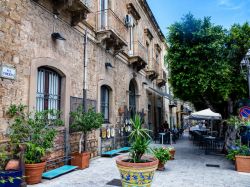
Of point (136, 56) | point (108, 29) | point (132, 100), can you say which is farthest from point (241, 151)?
point (132, 100)

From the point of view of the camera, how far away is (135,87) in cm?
1423

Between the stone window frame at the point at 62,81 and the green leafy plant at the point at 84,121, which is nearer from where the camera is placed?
the stone window frame at the point at 62,81

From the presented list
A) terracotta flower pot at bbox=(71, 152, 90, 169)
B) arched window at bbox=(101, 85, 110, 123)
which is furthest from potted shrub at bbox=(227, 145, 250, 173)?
arched window at bbox=(101, 85, 110, 123)

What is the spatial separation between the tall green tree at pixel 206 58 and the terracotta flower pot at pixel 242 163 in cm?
268

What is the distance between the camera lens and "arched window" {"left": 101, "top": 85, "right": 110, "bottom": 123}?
9.99 meters

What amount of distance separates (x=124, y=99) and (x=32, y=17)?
685cm

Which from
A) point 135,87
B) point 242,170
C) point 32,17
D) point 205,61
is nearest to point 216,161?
point 242,170

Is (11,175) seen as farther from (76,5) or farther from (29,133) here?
(76,5)

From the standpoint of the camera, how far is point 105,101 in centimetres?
1024

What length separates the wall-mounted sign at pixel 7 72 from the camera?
4.94m

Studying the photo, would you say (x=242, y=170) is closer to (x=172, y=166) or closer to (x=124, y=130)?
(x=172, y=166)

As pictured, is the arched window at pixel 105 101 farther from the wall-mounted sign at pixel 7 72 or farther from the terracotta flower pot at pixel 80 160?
the wall-mounted sign at pixel 7 72

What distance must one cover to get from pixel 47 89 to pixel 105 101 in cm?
392

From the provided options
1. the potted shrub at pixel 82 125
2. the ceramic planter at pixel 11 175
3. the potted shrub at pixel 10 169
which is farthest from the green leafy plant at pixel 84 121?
the ceramic planter at pixel 11 175
